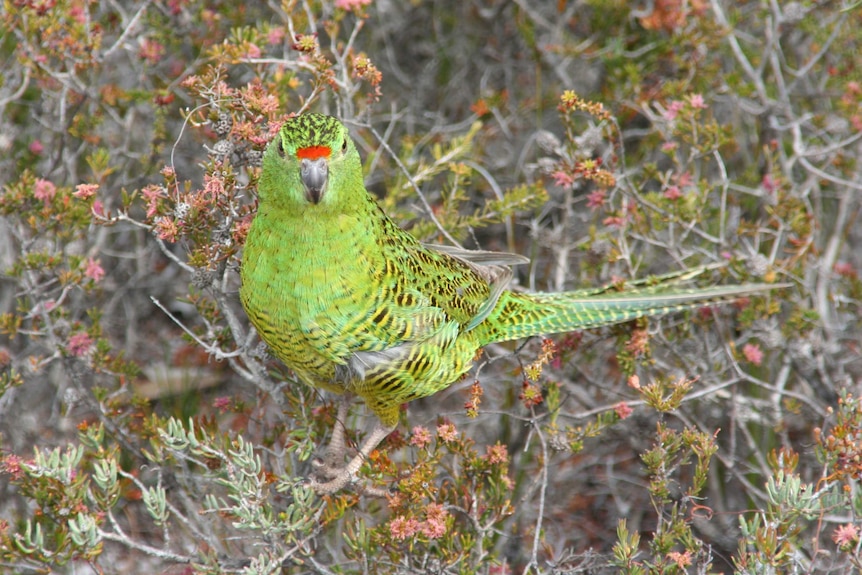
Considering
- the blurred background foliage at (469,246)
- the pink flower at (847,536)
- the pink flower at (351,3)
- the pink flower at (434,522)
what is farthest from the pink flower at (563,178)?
the pink flower at (847,536)

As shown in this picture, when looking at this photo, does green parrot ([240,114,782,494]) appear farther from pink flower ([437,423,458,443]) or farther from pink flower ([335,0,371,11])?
pink flower ([335,0,371,11])

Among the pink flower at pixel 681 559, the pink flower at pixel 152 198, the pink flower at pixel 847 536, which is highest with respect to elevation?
the pink flower at pixel 152 198

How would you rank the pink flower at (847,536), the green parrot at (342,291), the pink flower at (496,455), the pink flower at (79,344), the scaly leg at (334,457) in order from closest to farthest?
the pink flower at (847,536)
the green parrot at (342,291)
the pink flower at (496,455)
the scaly leg at (334,457)
the pink flower at (79,344)

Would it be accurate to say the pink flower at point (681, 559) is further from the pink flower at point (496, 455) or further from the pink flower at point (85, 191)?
the pink flower at point (85, 191)

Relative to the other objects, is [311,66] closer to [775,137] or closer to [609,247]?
[609,247]

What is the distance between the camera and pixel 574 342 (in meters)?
4.02

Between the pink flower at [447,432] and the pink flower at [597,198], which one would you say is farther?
the pink flower at [597,198]

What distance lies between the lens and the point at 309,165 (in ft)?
8.78

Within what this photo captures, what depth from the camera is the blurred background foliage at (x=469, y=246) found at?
9.71 ft

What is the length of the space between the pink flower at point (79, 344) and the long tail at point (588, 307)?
1.85 m

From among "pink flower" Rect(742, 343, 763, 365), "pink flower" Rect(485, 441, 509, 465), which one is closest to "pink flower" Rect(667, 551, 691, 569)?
"pink flower" Rect(485, 441, 509, 465)

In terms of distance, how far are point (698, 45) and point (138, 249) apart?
3.63m

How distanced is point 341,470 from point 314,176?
51.7 inches

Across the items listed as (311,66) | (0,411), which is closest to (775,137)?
(311,66)
